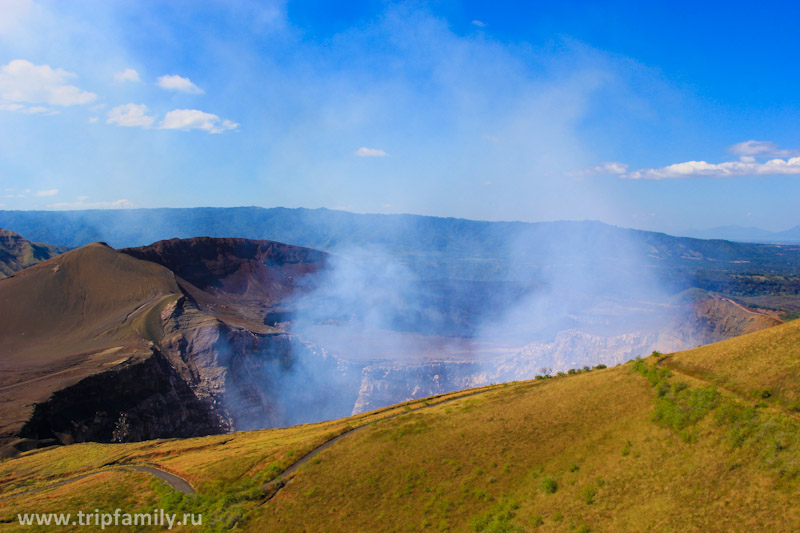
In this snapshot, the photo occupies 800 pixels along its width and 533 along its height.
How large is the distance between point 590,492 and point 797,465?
8050 mm

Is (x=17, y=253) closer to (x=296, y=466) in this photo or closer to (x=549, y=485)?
(x=296, y=466)

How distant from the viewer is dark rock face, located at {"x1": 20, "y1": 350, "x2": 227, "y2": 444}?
53.0m

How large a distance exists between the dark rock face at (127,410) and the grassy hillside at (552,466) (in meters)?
18.6

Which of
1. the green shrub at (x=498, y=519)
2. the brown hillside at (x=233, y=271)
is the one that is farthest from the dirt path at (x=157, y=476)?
the brown hillside at (x=233, y=271)

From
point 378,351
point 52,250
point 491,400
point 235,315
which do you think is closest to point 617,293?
point 378,351

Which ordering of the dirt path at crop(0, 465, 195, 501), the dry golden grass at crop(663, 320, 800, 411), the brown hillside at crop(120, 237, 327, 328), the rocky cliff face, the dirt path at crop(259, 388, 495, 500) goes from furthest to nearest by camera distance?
the brown hillside at crop(120, 237, 327, 328), the rocky cliff face, the dirt path at crop(0, 465, 195, 501), the dirt path at crop(259, 388, 495, 500), the dry golden grass at crop(663, 320, 800, 411)

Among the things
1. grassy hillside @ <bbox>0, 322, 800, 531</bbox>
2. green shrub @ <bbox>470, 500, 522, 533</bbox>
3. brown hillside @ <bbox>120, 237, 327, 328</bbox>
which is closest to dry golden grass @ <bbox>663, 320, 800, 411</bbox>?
grassy hillside @ <bbox>0, 322, 800, 531</bbox>

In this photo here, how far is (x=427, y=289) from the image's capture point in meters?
169

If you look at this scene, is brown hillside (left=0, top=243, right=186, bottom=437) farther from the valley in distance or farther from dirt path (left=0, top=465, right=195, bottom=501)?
dirt path (left=0, top=465, right=195, bottom=501)

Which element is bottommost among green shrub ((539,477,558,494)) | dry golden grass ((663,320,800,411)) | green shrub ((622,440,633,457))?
green shrub ((539,477,558,494))

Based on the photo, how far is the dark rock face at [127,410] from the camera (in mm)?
53000

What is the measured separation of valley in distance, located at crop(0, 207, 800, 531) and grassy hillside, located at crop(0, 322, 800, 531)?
0.38 feet

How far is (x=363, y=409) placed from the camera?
303 ft

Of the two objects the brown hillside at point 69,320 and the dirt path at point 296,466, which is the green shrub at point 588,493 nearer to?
the dirt path at point 296,466
